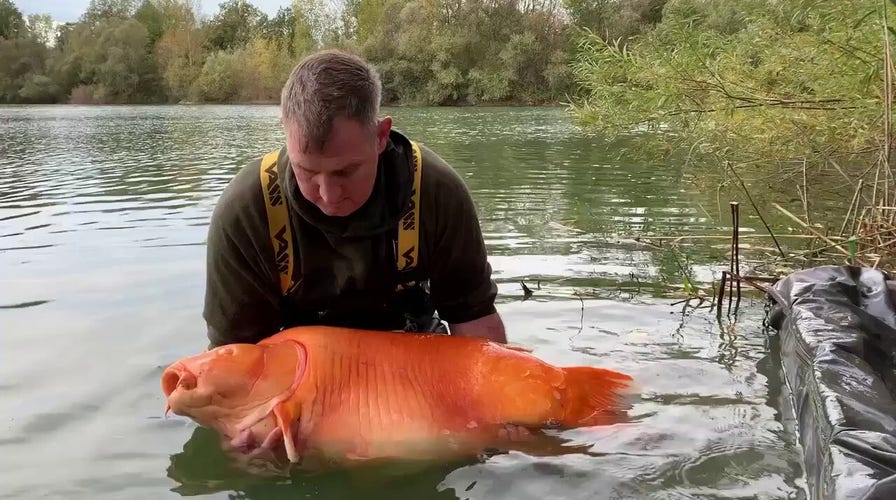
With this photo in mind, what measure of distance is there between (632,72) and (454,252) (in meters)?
3.43

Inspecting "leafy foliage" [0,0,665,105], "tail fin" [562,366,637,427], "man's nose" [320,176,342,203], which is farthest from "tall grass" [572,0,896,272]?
"leafy foliage" [0,0,665,105]

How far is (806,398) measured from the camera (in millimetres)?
2816

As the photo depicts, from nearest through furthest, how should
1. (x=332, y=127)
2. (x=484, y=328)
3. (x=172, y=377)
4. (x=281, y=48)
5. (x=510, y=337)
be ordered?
(x=332, y=127) → (x=172, y=377) → (x=484, y=328) → (x=510, y=337) → (x=281, y=48)

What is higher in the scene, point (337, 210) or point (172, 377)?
point (337, 210)

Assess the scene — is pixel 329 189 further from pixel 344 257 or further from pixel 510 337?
pixel 510 337

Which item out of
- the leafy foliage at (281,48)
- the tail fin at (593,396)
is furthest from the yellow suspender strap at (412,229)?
the leafy foliage at (281,48)

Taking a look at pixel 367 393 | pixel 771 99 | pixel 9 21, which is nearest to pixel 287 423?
pixel 367 393

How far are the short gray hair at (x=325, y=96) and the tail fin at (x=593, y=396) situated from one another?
1189mm

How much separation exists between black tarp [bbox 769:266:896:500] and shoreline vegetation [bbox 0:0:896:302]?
37.9 inches

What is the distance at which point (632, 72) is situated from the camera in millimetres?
5891

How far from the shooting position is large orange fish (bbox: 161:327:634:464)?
257 centimetres

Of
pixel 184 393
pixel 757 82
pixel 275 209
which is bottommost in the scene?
pixel 184 393

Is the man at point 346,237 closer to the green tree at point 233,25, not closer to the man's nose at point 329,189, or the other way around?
the man's nose at point 329,189

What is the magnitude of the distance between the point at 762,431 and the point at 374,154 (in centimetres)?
181
